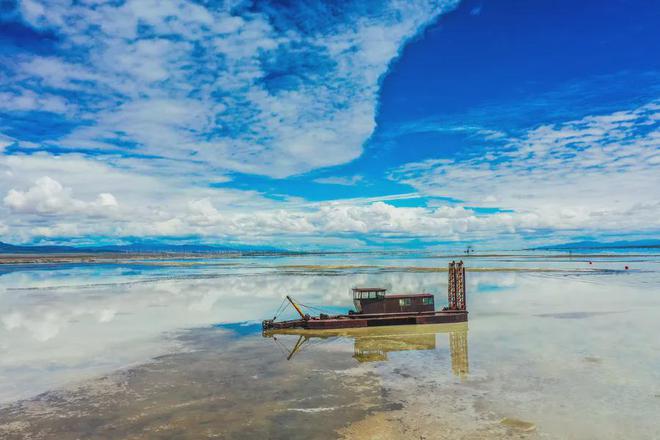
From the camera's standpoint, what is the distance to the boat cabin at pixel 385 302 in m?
37.5

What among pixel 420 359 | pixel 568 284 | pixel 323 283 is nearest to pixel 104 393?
pixel 420 359

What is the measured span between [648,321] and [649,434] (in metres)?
25.5

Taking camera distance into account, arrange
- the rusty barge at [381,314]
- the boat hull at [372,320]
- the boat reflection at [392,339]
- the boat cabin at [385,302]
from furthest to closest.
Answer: the boat cabin at [385,302]
the rusty barge at [381,314]
the boat hull at [372,320]
the boat reflection at [392,339]

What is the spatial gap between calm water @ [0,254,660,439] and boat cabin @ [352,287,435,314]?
2.29 metres

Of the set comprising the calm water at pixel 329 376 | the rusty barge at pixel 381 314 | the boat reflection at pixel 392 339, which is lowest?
the boat reflection at pixel 392 339

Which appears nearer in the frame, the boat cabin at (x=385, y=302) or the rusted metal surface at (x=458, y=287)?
the boat cabin at (x=385, y=302)

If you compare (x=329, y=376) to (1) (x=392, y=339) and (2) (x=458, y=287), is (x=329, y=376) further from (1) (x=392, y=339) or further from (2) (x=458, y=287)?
(2) (x=458, y=287)

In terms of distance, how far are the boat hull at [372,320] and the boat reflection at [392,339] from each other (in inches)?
17.7

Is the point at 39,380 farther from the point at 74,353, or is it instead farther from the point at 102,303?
the point at 102,303

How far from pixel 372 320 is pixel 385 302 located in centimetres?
235

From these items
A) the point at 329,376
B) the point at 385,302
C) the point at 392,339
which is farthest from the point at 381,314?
the point at 329,376

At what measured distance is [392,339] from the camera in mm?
32312

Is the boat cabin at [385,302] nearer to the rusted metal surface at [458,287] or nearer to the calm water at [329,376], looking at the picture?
the calm water at [329,376]

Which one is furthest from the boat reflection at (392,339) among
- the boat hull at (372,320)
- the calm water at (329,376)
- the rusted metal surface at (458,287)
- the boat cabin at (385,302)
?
the rusted metal surface at (458,287)
